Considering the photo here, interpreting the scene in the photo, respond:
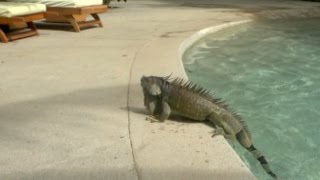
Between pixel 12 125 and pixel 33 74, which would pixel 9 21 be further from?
pixel 12 125

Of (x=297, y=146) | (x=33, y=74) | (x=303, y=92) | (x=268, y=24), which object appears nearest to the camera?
(x=297, y=146)

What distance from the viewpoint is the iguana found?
4004mm

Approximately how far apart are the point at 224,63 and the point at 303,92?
1.63m

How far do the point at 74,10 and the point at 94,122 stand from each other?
5571mm

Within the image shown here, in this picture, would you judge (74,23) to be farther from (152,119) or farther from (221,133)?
(221,133)

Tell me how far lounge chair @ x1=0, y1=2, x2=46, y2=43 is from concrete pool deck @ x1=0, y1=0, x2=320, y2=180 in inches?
16.5

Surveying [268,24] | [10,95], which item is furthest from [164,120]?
[268,24]

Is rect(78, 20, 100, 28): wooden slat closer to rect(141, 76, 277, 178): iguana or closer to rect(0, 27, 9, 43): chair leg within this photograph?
rect(0, 27, 9, 43): chair leg

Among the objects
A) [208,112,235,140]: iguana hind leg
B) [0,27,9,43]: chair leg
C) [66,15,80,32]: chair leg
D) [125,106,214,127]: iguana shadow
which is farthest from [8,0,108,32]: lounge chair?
[208,112,235,140]: iguana hind leg

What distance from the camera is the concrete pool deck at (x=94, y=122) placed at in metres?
3.17

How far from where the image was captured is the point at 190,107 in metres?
4.03

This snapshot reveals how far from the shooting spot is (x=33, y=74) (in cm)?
569

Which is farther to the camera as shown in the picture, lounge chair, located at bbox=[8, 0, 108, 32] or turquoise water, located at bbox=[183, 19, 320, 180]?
lounge chair, located at bbox=[8, 0, 108, 32]

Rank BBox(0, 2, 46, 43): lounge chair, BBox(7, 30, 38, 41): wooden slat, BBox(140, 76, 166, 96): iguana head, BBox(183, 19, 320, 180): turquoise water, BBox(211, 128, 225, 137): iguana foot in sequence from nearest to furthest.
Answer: BBox(211, 128, 225, 137): iguana foot → BBox(140, 76, 166, 96): iguana head → BBox(183, 19, 320, 180): turquoise water → BBox(0, 2, 46, 43): lounge chair → BBox(7, 30, 38, 41): wooden slat
